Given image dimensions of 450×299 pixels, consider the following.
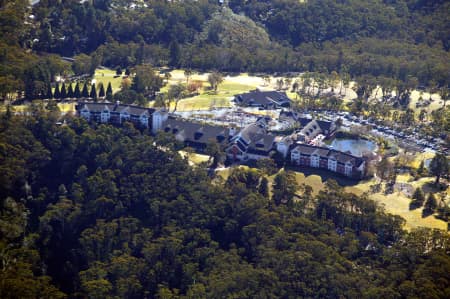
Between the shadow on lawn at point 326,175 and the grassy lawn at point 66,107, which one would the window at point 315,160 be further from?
the grassy lawn at point 66,107

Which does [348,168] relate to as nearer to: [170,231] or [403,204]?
[403,204]

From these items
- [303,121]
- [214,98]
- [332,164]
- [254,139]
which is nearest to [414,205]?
[332,164]

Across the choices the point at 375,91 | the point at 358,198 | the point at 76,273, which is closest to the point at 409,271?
the point at 358,198

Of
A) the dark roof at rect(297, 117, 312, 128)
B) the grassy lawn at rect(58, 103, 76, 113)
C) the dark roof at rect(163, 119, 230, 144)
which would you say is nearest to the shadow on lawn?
the dark roof at rect(163, 119, 230, 144)

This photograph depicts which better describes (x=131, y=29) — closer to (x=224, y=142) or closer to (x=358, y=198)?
(x=224, y=142)

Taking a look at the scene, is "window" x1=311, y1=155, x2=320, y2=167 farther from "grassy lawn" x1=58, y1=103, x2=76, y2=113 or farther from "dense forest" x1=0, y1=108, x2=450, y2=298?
"grassy lawn" x1=58, y1=103, x2=76, y2=113

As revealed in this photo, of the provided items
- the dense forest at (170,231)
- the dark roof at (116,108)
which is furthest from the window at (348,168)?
the dark roof at (116,108)
